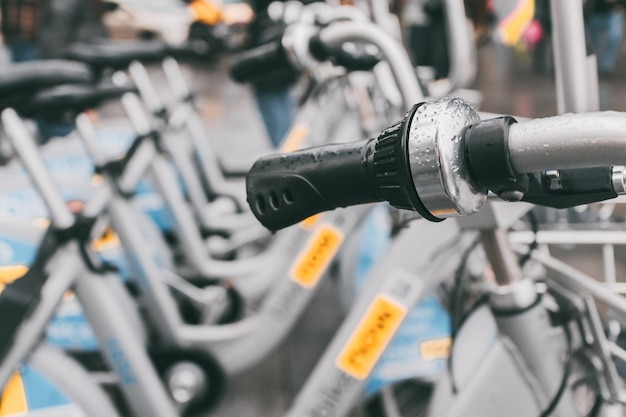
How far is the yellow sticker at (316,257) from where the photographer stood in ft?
5.52

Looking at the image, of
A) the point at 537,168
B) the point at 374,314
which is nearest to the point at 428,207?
the point at 537,168

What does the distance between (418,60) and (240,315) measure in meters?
1.09

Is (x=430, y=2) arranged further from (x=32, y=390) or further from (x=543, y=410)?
(x=32, y=390)

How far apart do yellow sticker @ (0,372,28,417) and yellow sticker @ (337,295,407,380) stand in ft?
1.88

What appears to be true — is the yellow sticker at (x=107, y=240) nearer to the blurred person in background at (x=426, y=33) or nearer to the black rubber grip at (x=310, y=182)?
the blurred person in background at (x=426, y=33)

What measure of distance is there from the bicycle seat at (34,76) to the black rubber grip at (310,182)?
785mm

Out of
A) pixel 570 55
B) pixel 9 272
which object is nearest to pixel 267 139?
pixel 9 272

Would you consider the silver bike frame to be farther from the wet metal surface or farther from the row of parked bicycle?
the wet metal surface

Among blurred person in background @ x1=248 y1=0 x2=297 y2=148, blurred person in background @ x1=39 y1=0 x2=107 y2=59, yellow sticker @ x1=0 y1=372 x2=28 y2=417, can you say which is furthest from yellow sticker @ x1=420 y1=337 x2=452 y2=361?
blurred person in background @ x1=39 y1=0 x2=107 y2=59

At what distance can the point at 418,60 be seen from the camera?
227 cm

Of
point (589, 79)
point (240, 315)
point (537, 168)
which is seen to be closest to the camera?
point (537, 168)

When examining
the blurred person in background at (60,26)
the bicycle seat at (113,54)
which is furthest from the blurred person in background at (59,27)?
→ the bicycle seat at (113,54)

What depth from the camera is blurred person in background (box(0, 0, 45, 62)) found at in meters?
3.22

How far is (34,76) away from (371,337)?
787 millimetres
